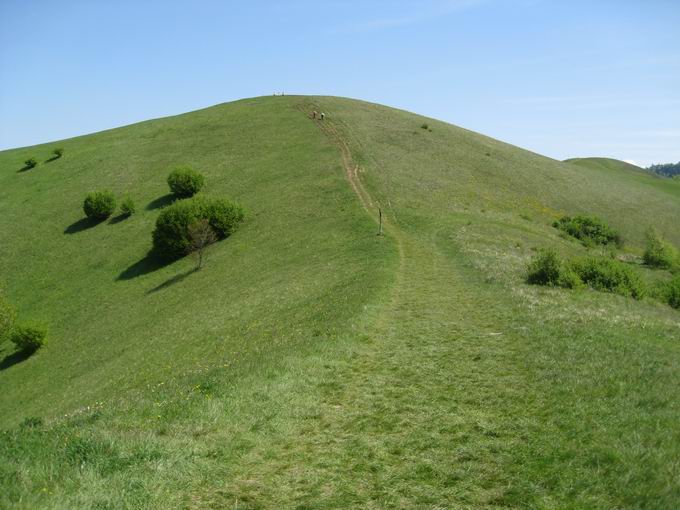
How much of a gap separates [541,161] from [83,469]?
8006 cm

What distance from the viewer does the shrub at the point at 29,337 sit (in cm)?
3353

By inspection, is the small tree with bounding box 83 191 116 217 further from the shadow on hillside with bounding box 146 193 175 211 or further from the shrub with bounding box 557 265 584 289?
the shrub with bounding box 557 265 584 289

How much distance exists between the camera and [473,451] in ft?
27.9

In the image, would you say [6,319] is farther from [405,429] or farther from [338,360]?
[405,429]

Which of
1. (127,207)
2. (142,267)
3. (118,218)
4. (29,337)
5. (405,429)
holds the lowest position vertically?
(29,337)

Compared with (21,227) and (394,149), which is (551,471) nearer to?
(394,149)

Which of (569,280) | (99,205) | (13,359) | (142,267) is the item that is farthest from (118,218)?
(569,280)

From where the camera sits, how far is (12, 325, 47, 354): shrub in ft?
110

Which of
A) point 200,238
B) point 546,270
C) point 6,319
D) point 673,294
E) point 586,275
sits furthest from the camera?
point 200,238

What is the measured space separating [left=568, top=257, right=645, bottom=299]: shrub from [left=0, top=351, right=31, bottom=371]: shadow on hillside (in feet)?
122

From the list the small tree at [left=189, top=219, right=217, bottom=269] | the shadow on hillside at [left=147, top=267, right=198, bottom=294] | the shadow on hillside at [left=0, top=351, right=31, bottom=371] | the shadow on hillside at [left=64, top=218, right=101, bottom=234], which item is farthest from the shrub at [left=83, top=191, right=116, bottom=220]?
the shadow on hillside at [left=0, top=351, right=31, bottom=371]

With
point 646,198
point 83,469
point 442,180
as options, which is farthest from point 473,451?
point 646,198

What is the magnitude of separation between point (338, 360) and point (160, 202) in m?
47.1

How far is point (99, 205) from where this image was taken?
53.6 m
